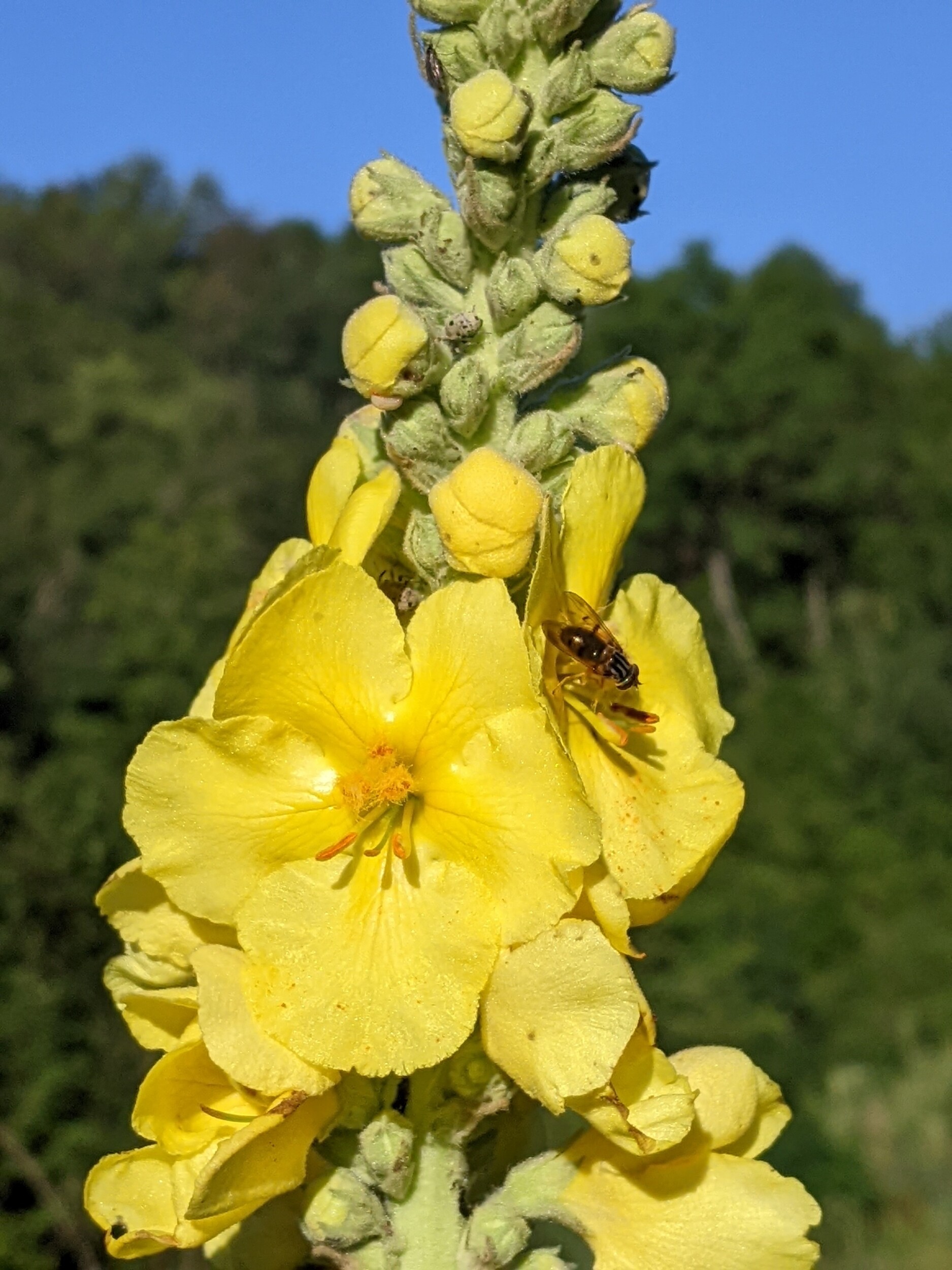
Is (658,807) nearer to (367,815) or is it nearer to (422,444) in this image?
(367,815)

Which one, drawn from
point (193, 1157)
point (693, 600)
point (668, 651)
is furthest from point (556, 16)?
point (693, 600)

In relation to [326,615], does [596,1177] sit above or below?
below

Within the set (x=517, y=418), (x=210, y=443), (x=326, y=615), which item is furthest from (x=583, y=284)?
(x=210, y=443)

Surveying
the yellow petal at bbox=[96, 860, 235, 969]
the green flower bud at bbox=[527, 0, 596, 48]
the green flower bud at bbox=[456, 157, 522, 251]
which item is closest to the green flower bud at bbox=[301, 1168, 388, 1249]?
the yellow petal at bbox=[96, 860, 235, 969]

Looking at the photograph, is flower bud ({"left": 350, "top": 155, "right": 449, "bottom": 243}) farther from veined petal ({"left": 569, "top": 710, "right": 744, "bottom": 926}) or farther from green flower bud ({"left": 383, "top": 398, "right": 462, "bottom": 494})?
veined petal ({"left": 569, "top": 710, "right": 744, "bottom": 926})

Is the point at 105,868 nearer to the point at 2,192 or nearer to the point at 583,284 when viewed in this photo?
the point at 583,284

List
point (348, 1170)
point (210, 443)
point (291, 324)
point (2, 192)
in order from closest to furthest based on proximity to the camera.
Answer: point (348, 1170), point (210, 443), point (291, 324), point (2, 192)

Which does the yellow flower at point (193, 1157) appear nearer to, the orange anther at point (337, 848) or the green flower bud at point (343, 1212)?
the green flower bud at point (343, 1212)
